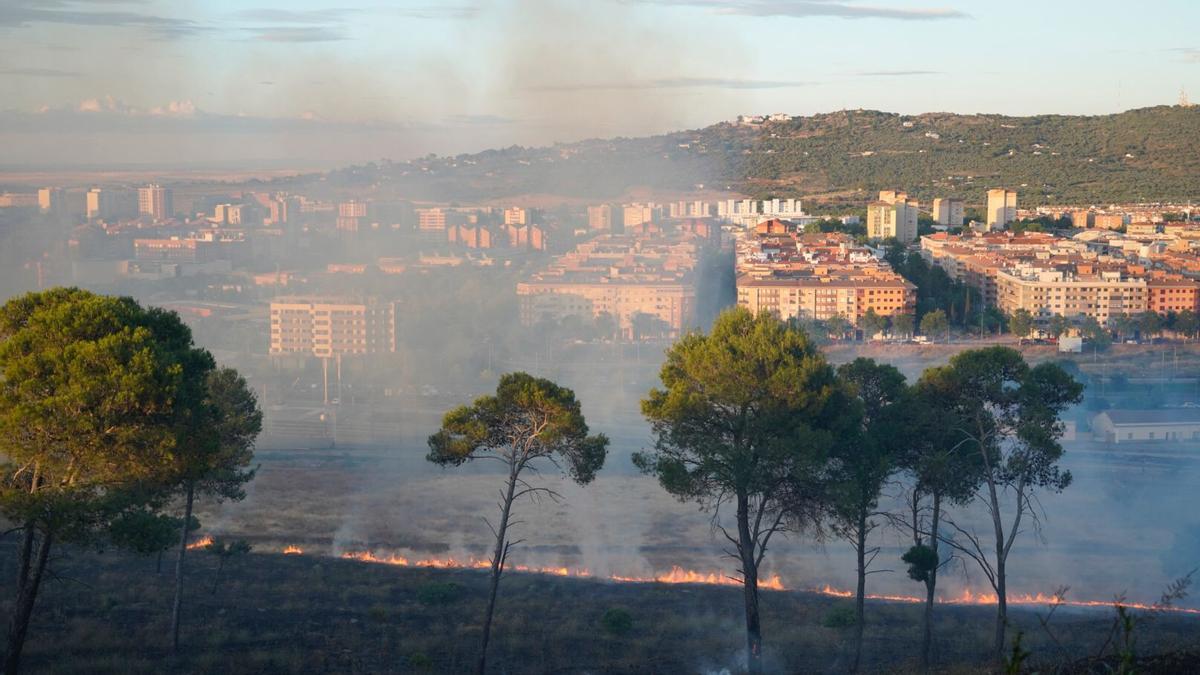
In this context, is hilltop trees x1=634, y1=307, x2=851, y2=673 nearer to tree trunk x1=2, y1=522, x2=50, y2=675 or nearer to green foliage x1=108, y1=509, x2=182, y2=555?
green foliage x1=108, y1=509, x2=182, y2=555

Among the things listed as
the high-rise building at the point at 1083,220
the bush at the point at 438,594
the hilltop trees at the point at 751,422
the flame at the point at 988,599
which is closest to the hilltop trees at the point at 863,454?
the hilltop trees at the point at 751,422

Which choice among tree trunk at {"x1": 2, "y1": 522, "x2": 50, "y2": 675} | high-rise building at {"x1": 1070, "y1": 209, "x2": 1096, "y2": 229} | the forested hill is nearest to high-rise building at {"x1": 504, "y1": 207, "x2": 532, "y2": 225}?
the forested hill

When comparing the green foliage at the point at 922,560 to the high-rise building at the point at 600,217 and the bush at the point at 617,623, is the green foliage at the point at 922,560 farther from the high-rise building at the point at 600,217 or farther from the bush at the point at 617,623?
the high-rise building at the point at 600,217

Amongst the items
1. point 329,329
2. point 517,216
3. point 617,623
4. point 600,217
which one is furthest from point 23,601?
point 600,217

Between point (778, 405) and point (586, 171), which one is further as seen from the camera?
point (586, 171)

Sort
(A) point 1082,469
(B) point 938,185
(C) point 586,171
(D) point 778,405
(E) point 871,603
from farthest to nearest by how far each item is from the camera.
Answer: (B) point 938,185 < (C) point 586,171 < (A) point 1082,469 < (E) point 871,603 < (D) point 778,405

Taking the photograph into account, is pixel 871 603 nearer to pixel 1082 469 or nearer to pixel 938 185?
pixel 1082 469

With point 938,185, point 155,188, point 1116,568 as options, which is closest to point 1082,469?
point 1116,568
